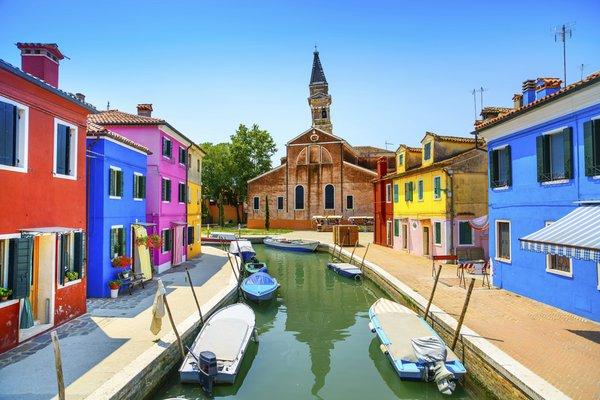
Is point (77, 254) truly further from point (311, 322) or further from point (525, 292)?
point (525, 292)

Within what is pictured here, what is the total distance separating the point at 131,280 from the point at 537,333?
1408cm

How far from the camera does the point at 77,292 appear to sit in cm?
1220

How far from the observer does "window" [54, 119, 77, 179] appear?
37.2 ft

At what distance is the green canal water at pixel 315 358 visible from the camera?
9.39 metres

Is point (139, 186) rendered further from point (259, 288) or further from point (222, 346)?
point (222, 346)

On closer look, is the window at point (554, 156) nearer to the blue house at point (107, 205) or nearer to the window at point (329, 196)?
the blue house at point (107, 205)

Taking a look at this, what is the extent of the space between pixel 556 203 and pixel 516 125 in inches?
138

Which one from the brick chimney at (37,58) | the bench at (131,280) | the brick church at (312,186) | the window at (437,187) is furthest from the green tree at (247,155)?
the brick chimney at (37,58)

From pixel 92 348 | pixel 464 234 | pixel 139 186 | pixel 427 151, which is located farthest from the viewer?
pixel 427 151

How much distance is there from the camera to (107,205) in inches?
601

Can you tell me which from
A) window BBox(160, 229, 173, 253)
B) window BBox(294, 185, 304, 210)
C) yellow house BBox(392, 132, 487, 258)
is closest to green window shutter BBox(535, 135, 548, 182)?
yellow house BBox(392, 132, 487, 258)

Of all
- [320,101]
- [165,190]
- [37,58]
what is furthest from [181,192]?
[320,101]

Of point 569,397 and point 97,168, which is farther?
point 97,168

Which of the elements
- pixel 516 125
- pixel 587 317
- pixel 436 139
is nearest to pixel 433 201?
pixel 436 139
